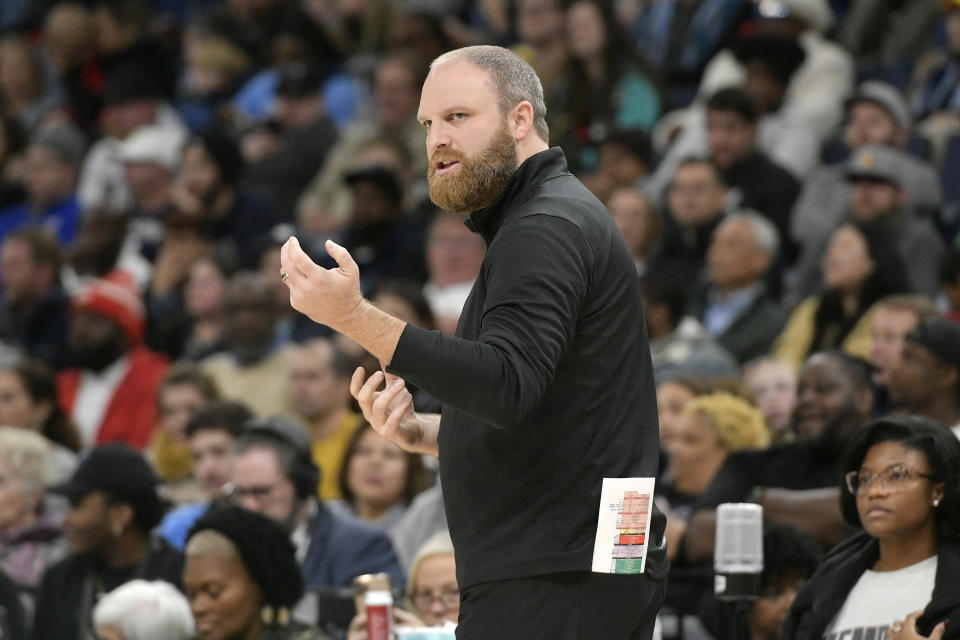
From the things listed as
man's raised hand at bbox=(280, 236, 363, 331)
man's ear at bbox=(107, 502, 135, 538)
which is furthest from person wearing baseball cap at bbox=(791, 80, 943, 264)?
man's raised hand at bbox=(280, 236, 363, 331)

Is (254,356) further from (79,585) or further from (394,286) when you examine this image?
(79,585)

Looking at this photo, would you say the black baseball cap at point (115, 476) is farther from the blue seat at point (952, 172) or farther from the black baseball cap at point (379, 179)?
the blue seat at point (952, 172)

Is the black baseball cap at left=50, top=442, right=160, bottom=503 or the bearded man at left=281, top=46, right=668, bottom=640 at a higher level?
the black baseball cap at left=50, top=442, right=160, bottom=503

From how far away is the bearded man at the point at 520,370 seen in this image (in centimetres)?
291

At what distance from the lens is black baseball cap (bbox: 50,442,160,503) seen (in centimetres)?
675

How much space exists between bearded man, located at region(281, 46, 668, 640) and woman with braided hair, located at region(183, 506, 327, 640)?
7.83ft

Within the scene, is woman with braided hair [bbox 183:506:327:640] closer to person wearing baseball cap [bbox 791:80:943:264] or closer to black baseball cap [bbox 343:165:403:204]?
person wearing baseball cap [bbox 791:80:943:264]

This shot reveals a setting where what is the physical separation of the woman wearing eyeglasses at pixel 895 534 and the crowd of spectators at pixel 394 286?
10mm

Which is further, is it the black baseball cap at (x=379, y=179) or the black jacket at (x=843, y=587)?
the black baseball cap at (x=379, y=179)

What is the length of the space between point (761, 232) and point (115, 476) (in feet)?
11.7

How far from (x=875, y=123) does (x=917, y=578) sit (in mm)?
4906

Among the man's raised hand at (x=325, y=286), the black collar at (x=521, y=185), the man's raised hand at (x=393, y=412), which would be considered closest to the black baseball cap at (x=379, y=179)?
the man's raised hand at (x=393, y=412)

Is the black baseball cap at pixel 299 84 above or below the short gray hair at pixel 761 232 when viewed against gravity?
above

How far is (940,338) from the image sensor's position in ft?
19.6
